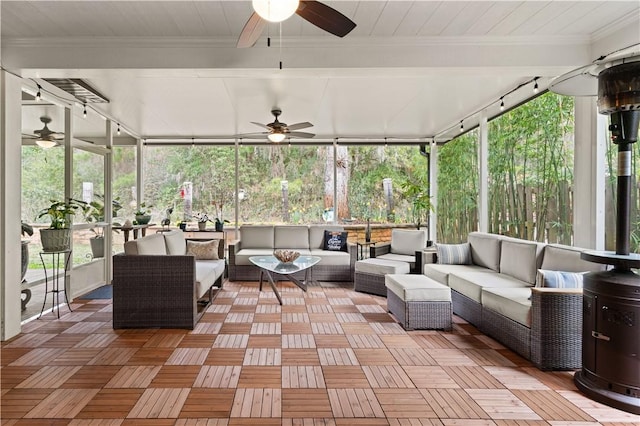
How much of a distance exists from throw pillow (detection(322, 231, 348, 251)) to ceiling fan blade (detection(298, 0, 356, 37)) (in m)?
4.28

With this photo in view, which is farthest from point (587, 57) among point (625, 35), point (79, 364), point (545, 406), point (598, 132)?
point (79, 364)

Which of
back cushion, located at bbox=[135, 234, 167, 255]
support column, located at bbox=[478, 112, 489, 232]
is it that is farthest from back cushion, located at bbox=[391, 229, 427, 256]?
back cushion, located at bbox=[135, 234, 167, 255]

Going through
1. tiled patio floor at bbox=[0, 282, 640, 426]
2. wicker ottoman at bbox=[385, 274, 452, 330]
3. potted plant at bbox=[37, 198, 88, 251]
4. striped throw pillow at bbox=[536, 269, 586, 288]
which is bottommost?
tiled patio floor at bbox=[0, 282, 640, 426]

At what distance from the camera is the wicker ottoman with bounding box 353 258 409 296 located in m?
4.96

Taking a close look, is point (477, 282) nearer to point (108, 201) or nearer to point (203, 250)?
point (203, 250)

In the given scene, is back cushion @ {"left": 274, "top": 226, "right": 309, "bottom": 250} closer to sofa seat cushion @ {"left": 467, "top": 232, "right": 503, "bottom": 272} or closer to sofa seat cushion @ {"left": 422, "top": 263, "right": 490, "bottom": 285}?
sofa seat cushion @ {"left": 422, "top": 263, "right": 490, "bottom": 285}

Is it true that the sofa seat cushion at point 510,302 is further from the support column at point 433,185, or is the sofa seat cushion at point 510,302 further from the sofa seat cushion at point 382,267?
the support column at point 433,185

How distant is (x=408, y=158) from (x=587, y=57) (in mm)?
4502

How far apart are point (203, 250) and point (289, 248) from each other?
1.73m

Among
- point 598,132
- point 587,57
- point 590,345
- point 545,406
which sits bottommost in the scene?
Result: point 545,406

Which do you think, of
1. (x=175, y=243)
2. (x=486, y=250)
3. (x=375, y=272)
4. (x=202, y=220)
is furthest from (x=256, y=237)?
(x=486, y=250)

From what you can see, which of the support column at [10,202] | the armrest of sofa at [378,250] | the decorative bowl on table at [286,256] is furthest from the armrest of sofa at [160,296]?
the armrest of sofa at [378,250]

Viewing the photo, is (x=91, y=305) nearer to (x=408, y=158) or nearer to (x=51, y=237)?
(x=51, y=237)

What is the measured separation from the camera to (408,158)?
7.79 meters
